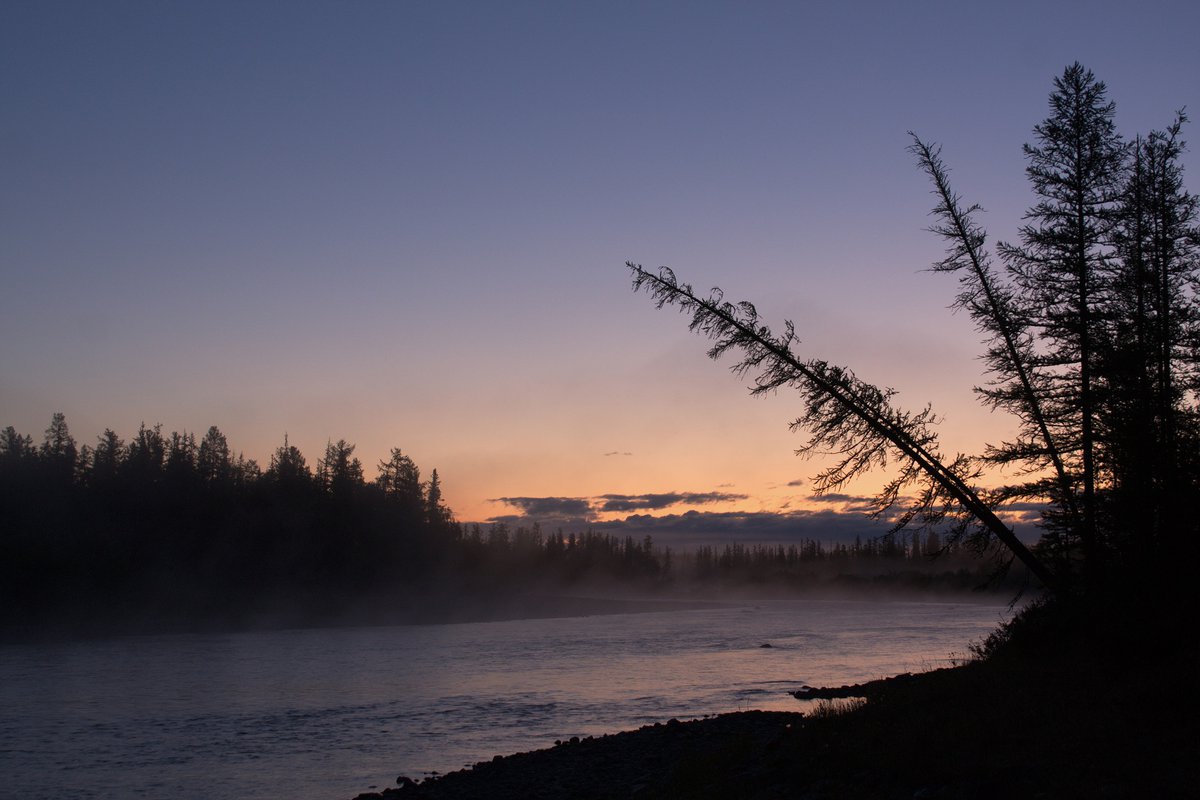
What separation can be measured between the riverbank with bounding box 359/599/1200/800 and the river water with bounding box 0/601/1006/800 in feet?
29.0

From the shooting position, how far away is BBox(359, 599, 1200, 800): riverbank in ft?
31.4

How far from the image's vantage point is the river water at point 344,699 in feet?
78.7

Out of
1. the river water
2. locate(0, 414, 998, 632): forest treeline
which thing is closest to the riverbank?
the river water

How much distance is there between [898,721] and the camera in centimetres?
1347

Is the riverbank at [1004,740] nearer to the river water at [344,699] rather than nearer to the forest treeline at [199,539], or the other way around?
the river water at [344,699]

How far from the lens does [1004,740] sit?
11.1 meters

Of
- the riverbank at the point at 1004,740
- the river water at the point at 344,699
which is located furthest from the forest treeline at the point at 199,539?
the riverbank at the point at 1004,740

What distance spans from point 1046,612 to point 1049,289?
18.3ft

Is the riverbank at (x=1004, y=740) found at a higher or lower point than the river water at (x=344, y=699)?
higher

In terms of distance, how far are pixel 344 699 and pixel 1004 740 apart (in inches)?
1301

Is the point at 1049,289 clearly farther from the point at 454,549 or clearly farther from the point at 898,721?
the point at 454,549

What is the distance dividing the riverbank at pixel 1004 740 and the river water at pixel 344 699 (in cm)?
884

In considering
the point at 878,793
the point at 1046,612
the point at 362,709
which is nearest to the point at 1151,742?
the point at 878,793

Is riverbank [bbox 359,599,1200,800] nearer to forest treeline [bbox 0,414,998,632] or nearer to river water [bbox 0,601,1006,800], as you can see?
river water [bbox 0,601,1006,800]
